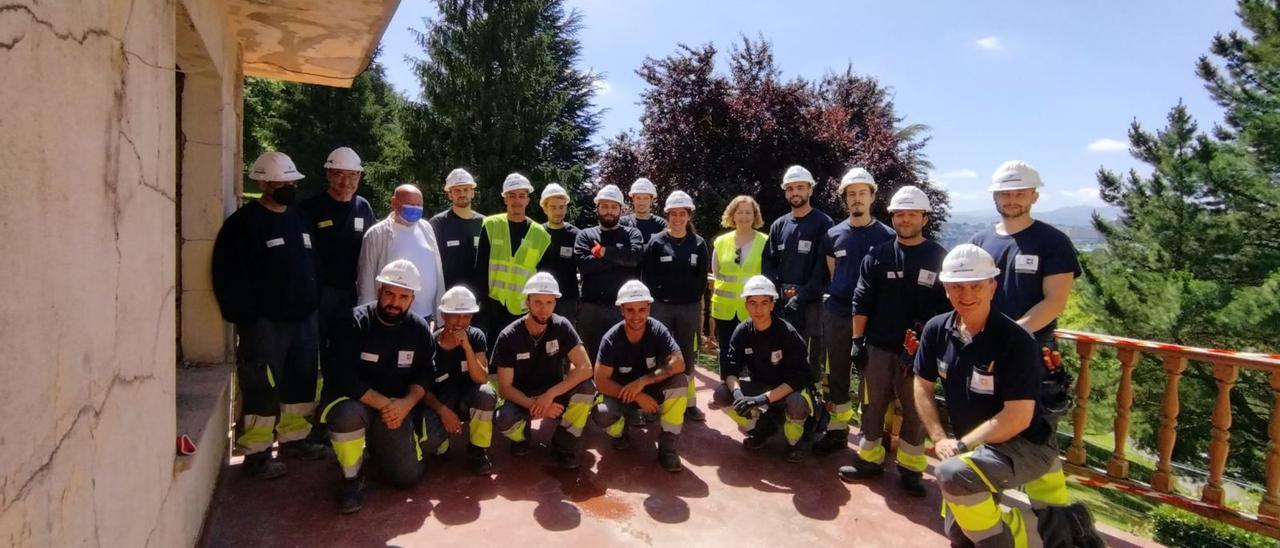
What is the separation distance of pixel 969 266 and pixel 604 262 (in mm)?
2492

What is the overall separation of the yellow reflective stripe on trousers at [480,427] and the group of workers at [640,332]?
0.01 metres

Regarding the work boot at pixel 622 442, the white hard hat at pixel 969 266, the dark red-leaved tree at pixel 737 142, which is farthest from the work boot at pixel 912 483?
the dark red-leaved tree at pixel 737 142

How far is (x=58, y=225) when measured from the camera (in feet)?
4.19

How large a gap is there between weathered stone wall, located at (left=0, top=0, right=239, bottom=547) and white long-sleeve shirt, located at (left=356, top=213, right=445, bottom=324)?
6.11ft

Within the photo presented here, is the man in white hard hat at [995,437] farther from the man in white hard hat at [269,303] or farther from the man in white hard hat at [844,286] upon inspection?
the man in white hard hat at [269,303]

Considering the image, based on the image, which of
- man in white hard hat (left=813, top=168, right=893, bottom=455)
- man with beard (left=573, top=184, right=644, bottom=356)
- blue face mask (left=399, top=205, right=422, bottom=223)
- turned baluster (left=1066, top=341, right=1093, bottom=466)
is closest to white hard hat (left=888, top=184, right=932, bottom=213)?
man in white hard hat (left=813, top=168, right=893, bottom=455)

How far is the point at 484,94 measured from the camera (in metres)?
15.7

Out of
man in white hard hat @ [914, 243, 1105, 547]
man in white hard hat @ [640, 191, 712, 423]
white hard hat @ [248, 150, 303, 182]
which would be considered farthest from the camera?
man in white hard hat @ [640, 191, 712, 423]

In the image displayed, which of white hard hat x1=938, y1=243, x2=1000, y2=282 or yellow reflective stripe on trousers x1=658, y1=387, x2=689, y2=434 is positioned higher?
white hard hat x1=938, y1=243, x2=1000, y2=282

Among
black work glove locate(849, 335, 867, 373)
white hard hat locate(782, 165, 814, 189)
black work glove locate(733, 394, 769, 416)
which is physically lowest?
black work glove locate(733, 394, 769, 416)

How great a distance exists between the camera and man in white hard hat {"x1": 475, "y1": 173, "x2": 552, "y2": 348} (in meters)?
4.67

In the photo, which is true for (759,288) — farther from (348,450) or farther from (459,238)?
(348,450)

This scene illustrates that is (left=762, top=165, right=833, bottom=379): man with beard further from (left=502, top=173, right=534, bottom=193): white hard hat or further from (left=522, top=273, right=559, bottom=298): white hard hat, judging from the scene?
(left=502, top=173, right=534, bottom=193): white hard hat

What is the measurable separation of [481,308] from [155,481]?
2.75m
